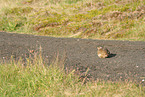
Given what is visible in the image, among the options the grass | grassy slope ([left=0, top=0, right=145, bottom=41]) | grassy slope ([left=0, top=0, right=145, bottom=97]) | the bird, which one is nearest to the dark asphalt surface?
the bird

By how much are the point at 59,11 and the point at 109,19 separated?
2.97 meters

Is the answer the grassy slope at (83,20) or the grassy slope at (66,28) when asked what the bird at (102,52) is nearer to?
the grassy slope at (66,28)

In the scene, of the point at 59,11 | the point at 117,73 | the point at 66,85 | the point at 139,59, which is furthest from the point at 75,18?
the point at 66,85

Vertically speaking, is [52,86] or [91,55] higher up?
[52,86]

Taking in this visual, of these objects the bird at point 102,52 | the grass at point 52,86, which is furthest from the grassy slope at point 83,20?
the grass at point 52,86

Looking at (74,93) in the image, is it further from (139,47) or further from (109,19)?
(109,19)

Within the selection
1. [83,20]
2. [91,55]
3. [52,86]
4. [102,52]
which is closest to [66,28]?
[83,20]

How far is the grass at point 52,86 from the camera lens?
10.1ft

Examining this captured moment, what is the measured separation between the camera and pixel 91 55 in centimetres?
549

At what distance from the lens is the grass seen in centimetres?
307

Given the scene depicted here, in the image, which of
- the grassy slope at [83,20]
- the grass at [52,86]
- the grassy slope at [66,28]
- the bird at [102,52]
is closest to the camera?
the grass at [52,86]

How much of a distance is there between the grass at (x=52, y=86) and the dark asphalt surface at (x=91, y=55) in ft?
1.55

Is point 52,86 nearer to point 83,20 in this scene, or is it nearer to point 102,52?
point 102,52

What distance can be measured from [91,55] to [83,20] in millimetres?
4729
